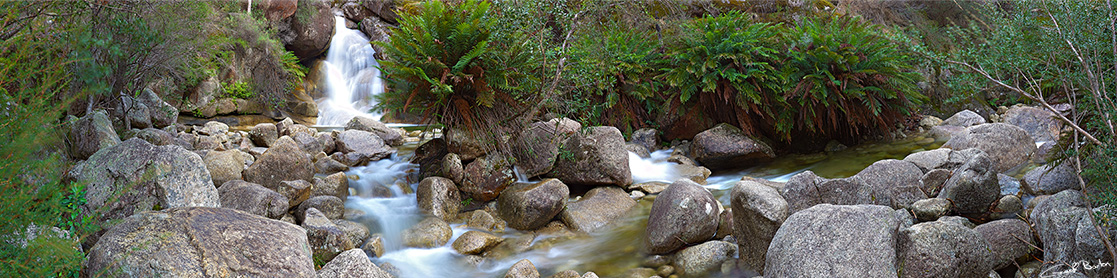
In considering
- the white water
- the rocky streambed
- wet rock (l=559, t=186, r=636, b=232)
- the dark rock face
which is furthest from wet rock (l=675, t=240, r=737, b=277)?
the dark rock face

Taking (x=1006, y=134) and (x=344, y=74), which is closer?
(x=1006, y=134)

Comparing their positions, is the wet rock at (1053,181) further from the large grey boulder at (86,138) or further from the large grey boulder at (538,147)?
the large grey boulder at (86,138)

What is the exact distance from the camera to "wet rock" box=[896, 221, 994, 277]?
3480 mm

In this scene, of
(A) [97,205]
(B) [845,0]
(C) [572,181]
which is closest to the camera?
(A) [97,205]

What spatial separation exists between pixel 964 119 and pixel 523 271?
9.33 meters

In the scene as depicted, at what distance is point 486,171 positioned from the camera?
20.4ft

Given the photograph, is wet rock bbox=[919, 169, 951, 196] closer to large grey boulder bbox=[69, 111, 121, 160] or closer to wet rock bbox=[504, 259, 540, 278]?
wet rock bbox=[504, 259, 540, 278]

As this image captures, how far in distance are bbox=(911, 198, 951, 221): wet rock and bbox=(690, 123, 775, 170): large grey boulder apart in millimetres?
3796

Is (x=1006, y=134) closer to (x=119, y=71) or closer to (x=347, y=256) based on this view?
(x=347, y=256)

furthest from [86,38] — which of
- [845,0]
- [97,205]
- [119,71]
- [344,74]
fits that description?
[845,0]

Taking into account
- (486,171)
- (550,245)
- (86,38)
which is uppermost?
(86,38)

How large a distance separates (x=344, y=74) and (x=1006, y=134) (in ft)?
45.2

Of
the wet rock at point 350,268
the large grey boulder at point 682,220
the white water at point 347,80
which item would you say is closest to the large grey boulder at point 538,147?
the large grey boulder at point 682,220

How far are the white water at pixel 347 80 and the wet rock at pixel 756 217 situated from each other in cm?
1049
